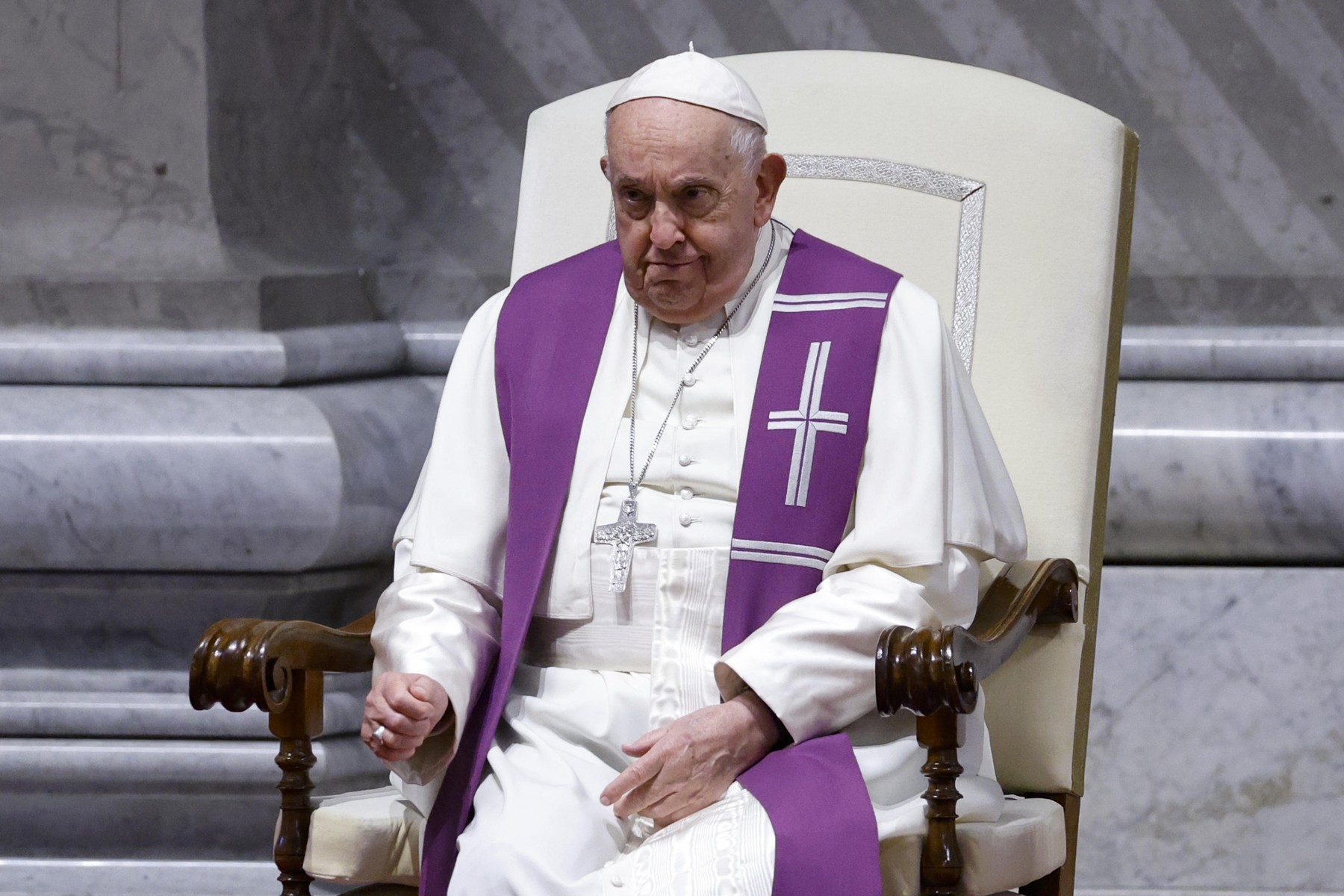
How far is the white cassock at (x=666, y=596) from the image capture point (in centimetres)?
232

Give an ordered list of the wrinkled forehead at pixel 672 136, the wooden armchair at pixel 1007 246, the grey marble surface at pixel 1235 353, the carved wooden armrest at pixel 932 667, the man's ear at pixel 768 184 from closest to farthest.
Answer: the carved wooden armrest at pixel 932 667 < the wrinkled forehead at pixel 672 136 < the man's ear at pixel 768 184 < the wooden armchair at pixel 1007 246 < the grey marble surface at pixel 1235 353

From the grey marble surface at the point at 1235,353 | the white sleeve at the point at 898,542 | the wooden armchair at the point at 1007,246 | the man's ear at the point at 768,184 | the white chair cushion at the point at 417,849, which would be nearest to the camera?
the white chair cushion at the point at 417,849

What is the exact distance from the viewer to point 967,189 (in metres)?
3.00

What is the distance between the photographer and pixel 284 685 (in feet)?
7.86

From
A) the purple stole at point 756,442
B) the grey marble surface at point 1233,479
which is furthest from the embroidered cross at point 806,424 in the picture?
the grey marble surface at point 1233,479

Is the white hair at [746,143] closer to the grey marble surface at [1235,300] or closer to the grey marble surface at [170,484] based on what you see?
the grey marble surface at [170,484]

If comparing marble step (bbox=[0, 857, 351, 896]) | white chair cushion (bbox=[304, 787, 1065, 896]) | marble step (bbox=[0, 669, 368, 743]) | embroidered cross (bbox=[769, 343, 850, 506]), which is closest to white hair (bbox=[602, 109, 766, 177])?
embroidered cross (bbox=[769, 343, 850, 506])

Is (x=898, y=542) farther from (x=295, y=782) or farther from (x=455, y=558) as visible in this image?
(x=295, y=782)

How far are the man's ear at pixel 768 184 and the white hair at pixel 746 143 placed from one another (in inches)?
0.6

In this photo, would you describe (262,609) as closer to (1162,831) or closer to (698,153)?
(698,153)

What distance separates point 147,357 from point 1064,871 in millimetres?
2068

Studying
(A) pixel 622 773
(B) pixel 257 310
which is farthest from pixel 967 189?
(B) pixel 257 310

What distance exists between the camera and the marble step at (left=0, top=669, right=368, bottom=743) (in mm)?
3609

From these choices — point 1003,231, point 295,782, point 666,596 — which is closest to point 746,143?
point 1003,231
